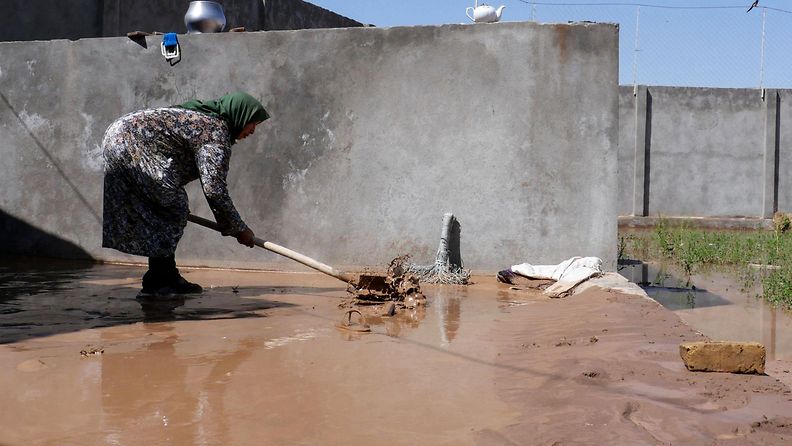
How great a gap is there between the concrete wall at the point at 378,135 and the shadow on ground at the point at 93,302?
1.12 m

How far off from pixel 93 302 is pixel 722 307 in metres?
4.66

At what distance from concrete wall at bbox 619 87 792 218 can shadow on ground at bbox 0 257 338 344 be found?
42.7 ft

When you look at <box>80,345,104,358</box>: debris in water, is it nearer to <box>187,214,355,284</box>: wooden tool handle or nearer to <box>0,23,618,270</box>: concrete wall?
<box>187,214,355,284</box>: wooden tool handle

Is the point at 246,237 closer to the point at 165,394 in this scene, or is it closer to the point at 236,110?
the point at 236,110

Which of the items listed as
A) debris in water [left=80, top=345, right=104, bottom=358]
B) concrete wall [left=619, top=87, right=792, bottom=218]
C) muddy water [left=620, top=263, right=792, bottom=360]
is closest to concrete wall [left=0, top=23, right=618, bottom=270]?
muddy water [left=620, top=263, right=792, bottom=360]

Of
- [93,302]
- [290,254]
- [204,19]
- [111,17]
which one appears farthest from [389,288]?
[111,17]

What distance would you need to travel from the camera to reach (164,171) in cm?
504

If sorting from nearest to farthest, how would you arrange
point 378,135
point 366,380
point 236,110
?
point 366,380, point 236,110, point 378,135

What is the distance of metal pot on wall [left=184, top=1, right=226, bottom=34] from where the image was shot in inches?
315

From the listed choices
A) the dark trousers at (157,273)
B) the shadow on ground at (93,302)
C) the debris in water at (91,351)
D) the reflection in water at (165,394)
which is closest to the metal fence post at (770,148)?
the shadow on ground at (93,302)

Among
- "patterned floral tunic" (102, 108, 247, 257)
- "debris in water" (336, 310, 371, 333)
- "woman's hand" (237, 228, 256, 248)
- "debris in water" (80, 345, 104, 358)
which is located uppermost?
"patterned floral tunic" (102, 108, 247, 257)

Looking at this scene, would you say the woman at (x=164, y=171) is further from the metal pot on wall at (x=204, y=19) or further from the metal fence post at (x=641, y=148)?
the metal fence post at (x=641, y=148)

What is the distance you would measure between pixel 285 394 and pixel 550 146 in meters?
4.40

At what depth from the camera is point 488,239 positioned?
686 centimetres
